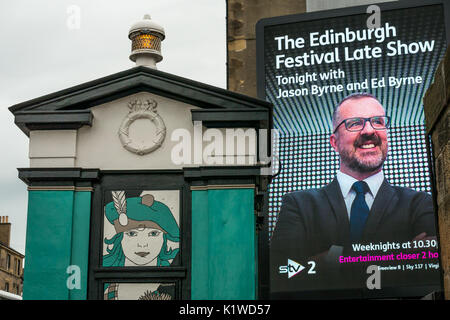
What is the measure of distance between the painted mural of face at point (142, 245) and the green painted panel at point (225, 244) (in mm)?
757

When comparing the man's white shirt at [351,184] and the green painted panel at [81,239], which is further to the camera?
the man's white shirt at [351,184]

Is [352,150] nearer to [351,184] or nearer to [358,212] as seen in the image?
[351,184]

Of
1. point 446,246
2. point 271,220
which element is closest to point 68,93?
point 446,246

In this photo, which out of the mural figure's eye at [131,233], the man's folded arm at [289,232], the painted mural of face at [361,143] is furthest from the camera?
the painted mural of face at [361,143]

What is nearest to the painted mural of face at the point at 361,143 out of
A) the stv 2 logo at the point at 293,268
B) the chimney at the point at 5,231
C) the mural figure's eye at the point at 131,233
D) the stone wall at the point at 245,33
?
the stv 2 logo at the point at 293,268

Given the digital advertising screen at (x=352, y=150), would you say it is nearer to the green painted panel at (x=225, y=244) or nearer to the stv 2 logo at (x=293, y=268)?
the stv 2 logo at (x=293, y=268)

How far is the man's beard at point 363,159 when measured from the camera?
25812 mm

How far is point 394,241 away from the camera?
24859 mm

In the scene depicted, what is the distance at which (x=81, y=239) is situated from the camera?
14.2m

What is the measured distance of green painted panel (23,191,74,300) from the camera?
1394cm

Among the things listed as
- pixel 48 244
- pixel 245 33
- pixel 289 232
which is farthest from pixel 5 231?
pixel 48 244

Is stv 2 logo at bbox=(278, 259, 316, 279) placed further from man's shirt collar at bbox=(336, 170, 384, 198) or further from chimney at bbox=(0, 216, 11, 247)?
chimney at bbox=(0, 216, 11, 247)

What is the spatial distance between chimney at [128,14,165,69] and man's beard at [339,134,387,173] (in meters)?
9.24

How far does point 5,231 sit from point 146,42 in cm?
4870
